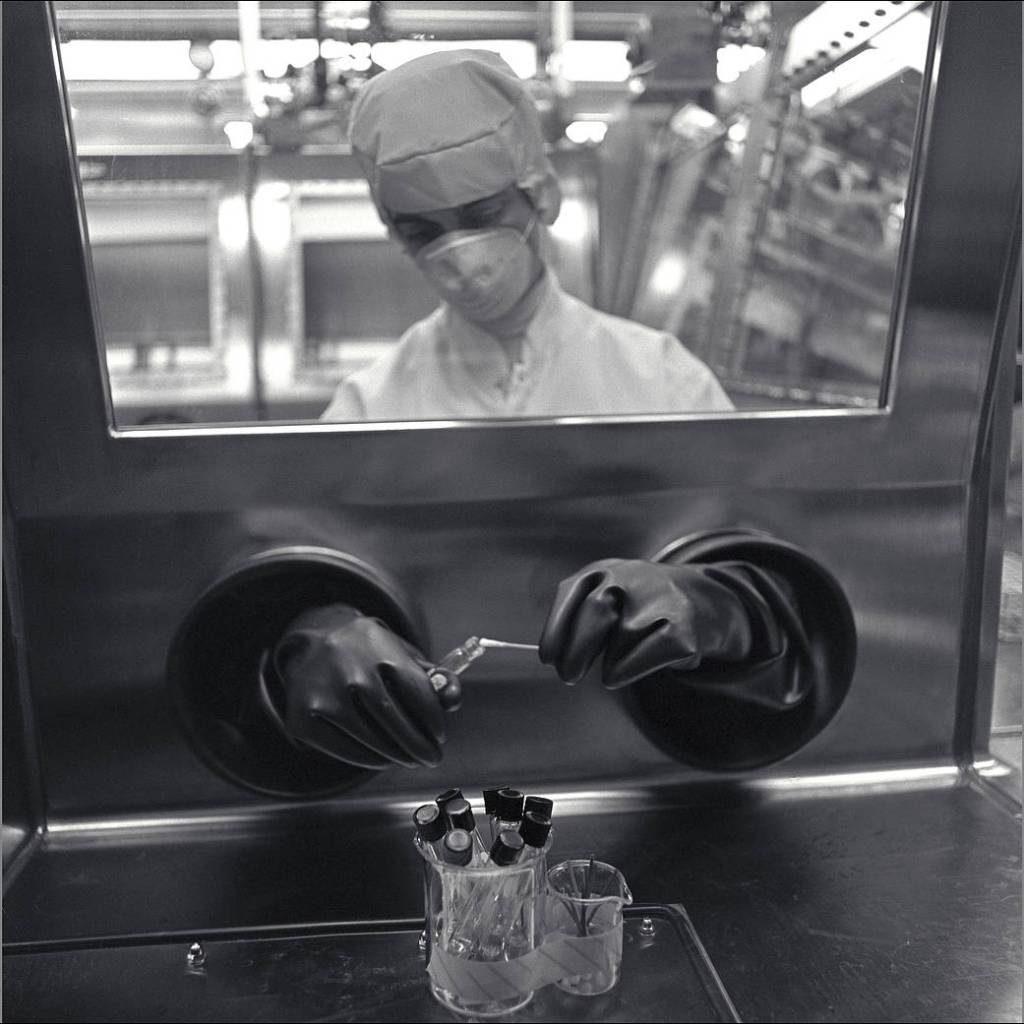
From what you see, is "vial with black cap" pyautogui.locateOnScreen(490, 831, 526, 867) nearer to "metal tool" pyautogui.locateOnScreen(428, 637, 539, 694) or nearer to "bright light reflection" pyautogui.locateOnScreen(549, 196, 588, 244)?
"metal tool" pyautogui.locateOnScreen(428, 637, 539, 694)

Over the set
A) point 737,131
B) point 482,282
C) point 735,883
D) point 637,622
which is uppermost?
point 737,131

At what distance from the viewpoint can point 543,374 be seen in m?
1.12

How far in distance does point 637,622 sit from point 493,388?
325 millimetres

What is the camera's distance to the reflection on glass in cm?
103

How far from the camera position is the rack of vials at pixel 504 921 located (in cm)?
80

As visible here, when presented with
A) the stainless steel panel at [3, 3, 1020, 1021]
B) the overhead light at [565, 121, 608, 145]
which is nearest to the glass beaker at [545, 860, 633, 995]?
the stainless steel panel at [3, 3, 1020, 1021]

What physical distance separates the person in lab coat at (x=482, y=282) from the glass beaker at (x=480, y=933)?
464 millimetres

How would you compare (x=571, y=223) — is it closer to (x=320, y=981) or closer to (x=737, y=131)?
(x=737, y=131)

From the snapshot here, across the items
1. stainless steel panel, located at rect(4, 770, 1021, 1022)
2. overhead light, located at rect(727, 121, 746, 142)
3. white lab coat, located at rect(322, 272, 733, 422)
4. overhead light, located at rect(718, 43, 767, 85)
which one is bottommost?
stainless steel panel, located at rect(4, 770, 1021, 1022)

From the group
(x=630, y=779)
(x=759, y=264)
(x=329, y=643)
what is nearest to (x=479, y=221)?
(x=759, y=264)

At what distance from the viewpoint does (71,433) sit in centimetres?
103

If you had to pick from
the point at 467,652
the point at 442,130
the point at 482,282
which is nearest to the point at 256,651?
the point at 467,652

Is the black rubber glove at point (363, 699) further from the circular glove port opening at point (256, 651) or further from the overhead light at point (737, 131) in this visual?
the overhead light at point (737, 131)

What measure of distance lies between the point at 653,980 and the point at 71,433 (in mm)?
712
